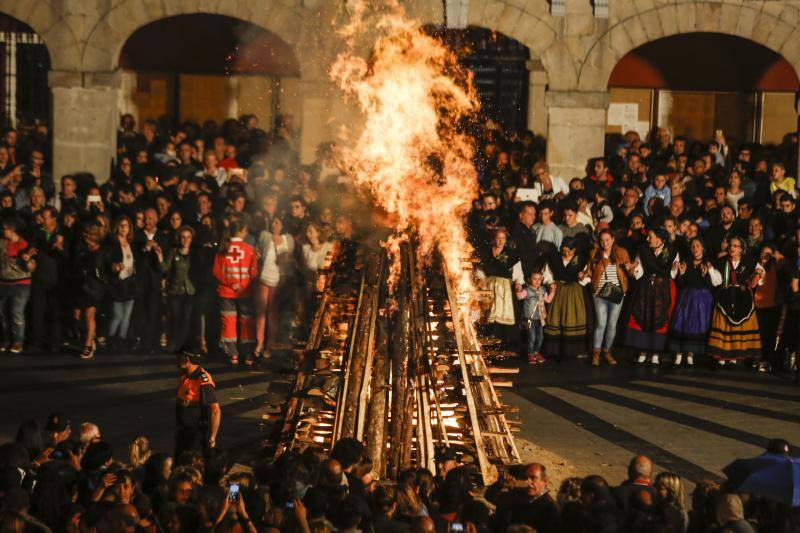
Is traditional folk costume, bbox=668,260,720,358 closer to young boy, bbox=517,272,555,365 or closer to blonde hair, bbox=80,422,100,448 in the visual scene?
young boy, bbox=517,272,555,365

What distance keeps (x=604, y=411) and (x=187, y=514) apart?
736 cm

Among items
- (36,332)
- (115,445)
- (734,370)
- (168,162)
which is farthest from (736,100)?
(115,445)

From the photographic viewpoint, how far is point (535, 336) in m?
17.8

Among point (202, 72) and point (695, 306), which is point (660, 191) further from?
→ point (202, 72)

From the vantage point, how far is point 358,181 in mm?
14867

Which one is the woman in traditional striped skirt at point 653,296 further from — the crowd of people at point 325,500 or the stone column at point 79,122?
the stone column at point 79,122

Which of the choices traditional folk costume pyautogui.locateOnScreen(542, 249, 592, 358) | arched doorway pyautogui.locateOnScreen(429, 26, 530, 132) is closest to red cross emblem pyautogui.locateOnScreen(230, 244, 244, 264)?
traditional folk costume pyautogui.locateOnScreen(542, 249, 592, 358)

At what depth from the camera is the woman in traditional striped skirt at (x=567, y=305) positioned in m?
17.7

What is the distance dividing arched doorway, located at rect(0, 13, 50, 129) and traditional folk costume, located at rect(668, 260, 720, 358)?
12428 millimetres

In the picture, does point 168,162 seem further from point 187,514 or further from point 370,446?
point 187,514

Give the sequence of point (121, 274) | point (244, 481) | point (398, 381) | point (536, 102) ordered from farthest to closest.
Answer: point (536, 102)
point (121, 274)
point (398, 381)
point (244, 481)

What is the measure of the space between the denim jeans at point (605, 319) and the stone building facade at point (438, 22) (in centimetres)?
413

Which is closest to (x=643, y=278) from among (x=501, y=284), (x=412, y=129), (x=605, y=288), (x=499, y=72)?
(x=605, y=288)

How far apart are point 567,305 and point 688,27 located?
604cm
